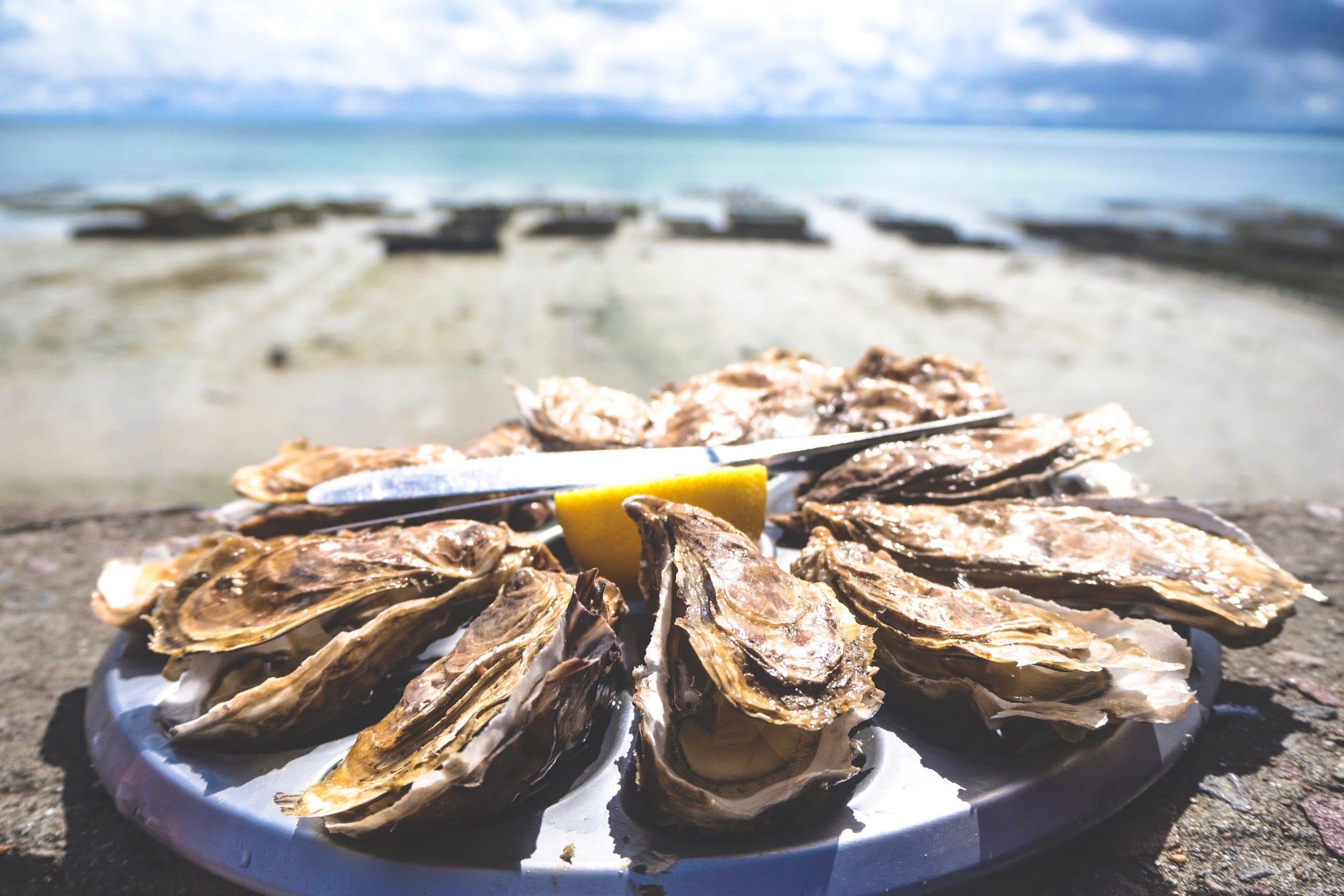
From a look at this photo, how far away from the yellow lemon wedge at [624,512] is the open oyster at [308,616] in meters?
0.09

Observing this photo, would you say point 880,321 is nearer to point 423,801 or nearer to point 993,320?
point 993,320

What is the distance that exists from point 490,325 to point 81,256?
6.83 meters

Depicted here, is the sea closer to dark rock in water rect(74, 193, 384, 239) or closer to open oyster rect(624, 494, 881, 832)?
dark rock in water rect(74, 193, 384, 239)

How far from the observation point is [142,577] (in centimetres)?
179

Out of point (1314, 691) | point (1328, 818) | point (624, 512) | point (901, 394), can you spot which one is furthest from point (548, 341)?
point (1328, 818)

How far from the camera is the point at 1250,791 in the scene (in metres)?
1.54

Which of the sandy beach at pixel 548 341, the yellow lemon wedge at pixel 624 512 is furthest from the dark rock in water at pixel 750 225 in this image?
the yellow lemon wedge at pixel 624 512

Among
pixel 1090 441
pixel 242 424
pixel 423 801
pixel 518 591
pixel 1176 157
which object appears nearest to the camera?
pixel 423 801

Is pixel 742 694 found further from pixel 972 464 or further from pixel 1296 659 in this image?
pixel 1296 659

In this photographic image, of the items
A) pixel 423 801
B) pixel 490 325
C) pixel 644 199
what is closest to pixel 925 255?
pixel 490 325

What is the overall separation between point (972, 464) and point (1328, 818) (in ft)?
3.16

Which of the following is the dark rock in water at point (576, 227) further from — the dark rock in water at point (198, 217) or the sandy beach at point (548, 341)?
the dark rock in water at point (198, 217)

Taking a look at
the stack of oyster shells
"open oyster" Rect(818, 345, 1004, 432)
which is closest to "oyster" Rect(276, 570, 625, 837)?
the stack of oyster shells

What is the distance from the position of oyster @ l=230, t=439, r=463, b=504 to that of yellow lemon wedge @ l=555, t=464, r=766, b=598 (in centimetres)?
52
